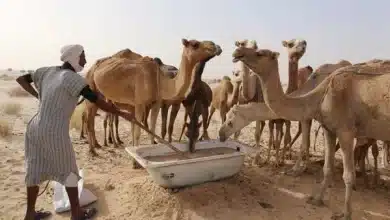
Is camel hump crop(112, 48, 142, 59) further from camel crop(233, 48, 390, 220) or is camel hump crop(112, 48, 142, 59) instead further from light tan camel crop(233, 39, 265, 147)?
camel crop(233, 48, 390, 220)

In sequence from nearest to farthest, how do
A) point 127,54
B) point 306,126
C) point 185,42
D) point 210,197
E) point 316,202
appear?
point 210,197
point 316,202
point 306,126
point 185,42
point 127,54

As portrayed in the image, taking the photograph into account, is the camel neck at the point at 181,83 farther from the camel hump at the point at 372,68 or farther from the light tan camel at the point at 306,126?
the camel hump at the point at 372,68

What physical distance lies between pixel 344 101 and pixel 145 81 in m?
3.99

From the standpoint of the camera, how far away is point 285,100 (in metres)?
4.98

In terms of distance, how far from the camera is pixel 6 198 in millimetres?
5695

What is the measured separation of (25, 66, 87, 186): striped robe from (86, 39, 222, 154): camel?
2978 mm

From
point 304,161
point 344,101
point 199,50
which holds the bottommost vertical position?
point 304,161

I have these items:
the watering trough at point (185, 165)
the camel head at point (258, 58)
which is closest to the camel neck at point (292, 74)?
the watering trough at point (185, 165)

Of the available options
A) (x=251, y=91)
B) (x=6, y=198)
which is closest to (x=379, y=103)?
(x=251, y=91)

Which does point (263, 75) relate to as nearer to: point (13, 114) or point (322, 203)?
point (322, 203)

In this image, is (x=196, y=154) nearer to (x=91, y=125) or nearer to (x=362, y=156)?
(x=362, y=156)

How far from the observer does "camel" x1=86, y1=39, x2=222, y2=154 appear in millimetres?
6934

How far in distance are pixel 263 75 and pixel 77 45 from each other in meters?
2.28

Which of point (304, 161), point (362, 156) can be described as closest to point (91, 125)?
point (304, 161)
